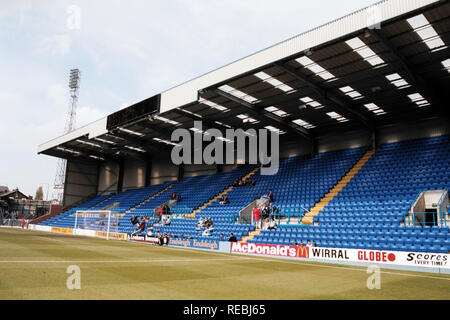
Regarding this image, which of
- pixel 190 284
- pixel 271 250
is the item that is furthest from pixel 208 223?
pixel 190 284

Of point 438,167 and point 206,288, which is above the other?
point 438,167

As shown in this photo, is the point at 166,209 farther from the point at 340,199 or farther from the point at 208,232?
the point at 340,199

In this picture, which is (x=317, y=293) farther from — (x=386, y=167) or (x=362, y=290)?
(x=386, y=167)

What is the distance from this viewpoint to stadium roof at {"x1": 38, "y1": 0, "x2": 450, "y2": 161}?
14.5 m

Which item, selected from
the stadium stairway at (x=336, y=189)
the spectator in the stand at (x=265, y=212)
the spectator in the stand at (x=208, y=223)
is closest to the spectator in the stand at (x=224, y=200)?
the spectator in the stand at (x=208, y=223)

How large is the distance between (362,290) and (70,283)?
677 centimetres

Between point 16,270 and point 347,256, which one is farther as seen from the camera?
point 347,256

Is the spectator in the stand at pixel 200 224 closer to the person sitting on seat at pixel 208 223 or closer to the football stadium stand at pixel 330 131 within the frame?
the football stadium stand at pixel 330 131

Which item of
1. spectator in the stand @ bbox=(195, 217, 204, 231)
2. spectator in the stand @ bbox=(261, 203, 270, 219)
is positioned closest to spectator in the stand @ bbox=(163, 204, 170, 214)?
spectator in the stand @ bbox=(195, 217, 204, 231)

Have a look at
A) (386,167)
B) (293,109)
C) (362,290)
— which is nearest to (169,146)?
(293,109)

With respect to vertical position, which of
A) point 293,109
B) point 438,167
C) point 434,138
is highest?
point 293,109
